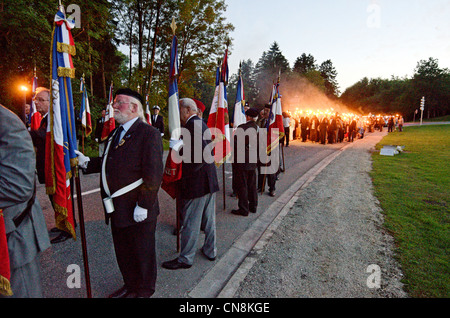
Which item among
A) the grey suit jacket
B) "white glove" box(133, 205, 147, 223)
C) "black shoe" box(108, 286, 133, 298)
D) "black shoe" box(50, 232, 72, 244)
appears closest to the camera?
the grey suit jacket

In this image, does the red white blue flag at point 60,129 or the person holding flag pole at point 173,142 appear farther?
the person holding flag pole at point 173,142

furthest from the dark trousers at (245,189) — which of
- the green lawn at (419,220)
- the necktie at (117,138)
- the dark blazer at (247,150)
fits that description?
the necktie at (117,138)

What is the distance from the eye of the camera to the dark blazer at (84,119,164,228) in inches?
94.7

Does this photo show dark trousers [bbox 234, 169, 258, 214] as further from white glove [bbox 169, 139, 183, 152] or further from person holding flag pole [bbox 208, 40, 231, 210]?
white glove [bbox 169, 139, 183, 152]

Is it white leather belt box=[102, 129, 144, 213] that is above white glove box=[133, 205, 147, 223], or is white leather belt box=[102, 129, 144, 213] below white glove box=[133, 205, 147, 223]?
above

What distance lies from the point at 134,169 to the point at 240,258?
211 centimetres

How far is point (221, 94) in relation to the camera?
5762mm

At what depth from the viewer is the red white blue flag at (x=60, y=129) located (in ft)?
8.46

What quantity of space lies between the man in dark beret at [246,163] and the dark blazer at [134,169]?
2818 millimetres

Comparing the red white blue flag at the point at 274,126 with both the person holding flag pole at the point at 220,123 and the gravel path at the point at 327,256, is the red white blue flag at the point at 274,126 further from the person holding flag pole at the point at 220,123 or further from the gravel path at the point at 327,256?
the gravel path at the point at 327,256

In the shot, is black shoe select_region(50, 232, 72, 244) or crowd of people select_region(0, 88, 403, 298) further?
black shoe select_region(50, 232, 72, 244)

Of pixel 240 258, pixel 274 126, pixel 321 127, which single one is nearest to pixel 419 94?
pixel 321 127

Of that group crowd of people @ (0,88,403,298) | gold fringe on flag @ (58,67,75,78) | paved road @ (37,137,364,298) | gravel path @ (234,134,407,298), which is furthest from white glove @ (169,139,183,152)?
gravel path @ (234,134,407,298)

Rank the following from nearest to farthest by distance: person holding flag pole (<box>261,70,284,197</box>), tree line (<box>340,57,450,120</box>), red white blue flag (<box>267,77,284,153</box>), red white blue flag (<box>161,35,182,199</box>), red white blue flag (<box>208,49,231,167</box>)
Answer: red white blue flag (<box>161,35,182,199</box>) < red white blue flag (<box>208,49,231,167</box>) < person holding flag pole (<box>261,70,284,197</box>) < red white blue flag (<box>267,77,284,153</box>) < tree line (<box>340,57,450,120</box>)
